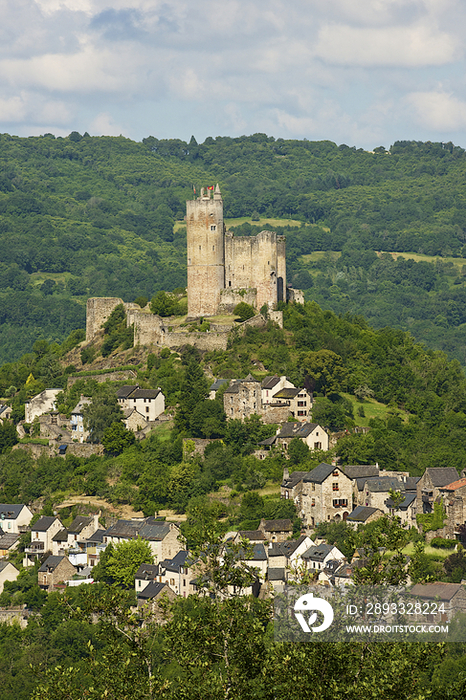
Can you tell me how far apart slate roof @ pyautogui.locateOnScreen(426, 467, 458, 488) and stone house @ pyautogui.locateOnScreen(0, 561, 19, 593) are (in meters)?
26.8

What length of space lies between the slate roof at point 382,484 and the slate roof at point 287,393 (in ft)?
31.9

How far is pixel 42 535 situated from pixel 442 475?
26.2m

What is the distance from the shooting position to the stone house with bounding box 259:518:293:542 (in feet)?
210

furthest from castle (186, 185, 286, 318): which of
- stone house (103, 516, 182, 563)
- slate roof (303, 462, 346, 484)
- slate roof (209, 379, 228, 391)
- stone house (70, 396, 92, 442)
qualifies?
stone house (103, 516, 182, 563)

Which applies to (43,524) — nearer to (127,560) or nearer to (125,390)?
(127,560)

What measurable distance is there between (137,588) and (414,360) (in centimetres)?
3750

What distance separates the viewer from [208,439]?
73.6 m

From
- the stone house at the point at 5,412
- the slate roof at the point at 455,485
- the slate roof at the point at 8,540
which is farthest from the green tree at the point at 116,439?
the slate roof at the point at 455,485

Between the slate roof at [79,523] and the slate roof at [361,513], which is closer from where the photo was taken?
the slate roof at [361,513]

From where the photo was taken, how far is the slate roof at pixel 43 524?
7012 centimetres

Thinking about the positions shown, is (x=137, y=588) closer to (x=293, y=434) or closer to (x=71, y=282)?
(x=293, y=434)

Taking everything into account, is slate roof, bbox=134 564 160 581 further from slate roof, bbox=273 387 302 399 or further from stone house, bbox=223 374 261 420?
slate roof, bbox=273 387 302 399

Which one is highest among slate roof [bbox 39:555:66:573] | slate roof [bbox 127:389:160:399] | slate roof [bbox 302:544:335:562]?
slate roof [bbox 127:389:160:399]

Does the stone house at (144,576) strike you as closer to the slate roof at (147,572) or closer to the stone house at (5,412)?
the slate roof at (147,572)
